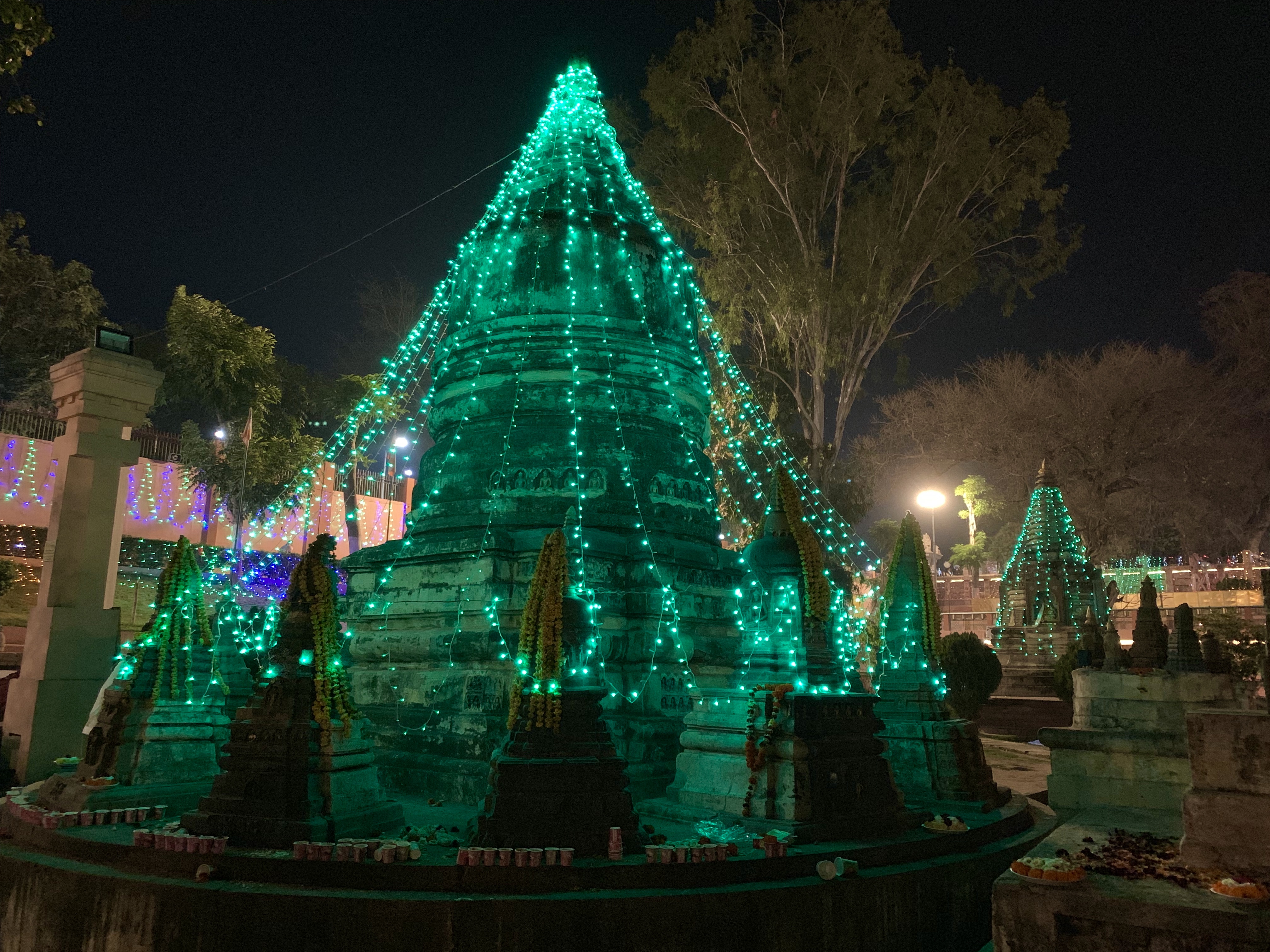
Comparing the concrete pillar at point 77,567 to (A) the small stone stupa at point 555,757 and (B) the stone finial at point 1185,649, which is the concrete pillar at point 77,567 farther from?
(B) the stone finial at point 1185,649

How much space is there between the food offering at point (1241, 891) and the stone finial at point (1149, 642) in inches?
252

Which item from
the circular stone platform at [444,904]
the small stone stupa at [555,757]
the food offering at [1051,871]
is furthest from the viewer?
the small stone stupa at [555,757]

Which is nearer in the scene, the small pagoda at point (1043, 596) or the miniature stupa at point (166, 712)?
the miniature stupa at point (166, 712)

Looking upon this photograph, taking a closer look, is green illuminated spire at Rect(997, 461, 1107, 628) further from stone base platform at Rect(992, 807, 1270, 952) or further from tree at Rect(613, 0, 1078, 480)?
stone base platform at Rect(992, 807, 1270, 952)

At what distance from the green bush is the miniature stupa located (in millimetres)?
14650

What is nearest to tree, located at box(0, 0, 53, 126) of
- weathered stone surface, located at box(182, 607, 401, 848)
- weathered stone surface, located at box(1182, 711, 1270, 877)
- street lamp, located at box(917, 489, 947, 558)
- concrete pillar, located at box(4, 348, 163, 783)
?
concrete pillar, located at box(4, 348, 163, 783)

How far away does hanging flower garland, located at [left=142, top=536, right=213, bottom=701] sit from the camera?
8.31m

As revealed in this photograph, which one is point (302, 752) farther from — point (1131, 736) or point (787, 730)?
point (1131, 736)

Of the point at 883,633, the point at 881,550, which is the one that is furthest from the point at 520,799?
the point at 881,550

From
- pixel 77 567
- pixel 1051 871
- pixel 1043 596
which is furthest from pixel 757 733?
pixel 1043 596

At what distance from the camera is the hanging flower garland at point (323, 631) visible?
696 centimetres

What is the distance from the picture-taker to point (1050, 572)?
1117 inches

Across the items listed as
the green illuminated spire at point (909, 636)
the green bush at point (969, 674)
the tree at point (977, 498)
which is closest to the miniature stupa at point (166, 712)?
the green illuminated spire at point (909, 636)

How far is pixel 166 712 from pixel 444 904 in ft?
13.6
